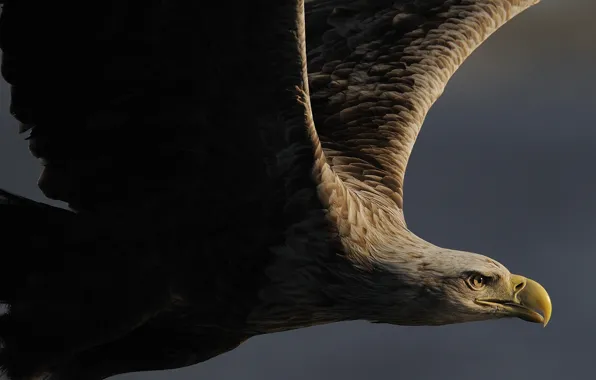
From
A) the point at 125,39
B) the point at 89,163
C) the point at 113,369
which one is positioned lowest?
the point at 113,369

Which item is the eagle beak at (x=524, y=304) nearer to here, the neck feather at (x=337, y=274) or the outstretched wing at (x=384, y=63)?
the neck feather at (x=337, y=274)

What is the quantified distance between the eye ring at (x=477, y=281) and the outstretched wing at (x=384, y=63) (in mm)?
1468

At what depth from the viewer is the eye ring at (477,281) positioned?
30.8ft

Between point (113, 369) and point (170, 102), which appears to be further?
point (113, 369)

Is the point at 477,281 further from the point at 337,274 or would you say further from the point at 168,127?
the point at 168,127

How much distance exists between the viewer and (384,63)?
1180cm

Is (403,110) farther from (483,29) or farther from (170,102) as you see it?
(170,102)

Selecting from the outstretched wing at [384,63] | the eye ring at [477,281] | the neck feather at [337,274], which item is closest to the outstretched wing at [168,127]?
the neck feather at [337,274]

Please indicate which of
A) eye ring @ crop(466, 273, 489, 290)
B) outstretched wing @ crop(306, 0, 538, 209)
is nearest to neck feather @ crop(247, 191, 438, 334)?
eye ring @ crop(466, 273, 489, 290)

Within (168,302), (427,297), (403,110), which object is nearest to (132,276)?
(168,302)

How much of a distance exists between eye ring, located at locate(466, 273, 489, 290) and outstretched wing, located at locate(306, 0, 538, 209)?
1468mm

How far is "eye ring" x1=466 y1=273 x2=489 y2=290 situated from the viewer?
9.40m

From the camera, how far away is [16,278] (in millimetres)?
9383

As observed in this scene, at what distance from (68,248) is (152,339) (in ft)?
3.35
